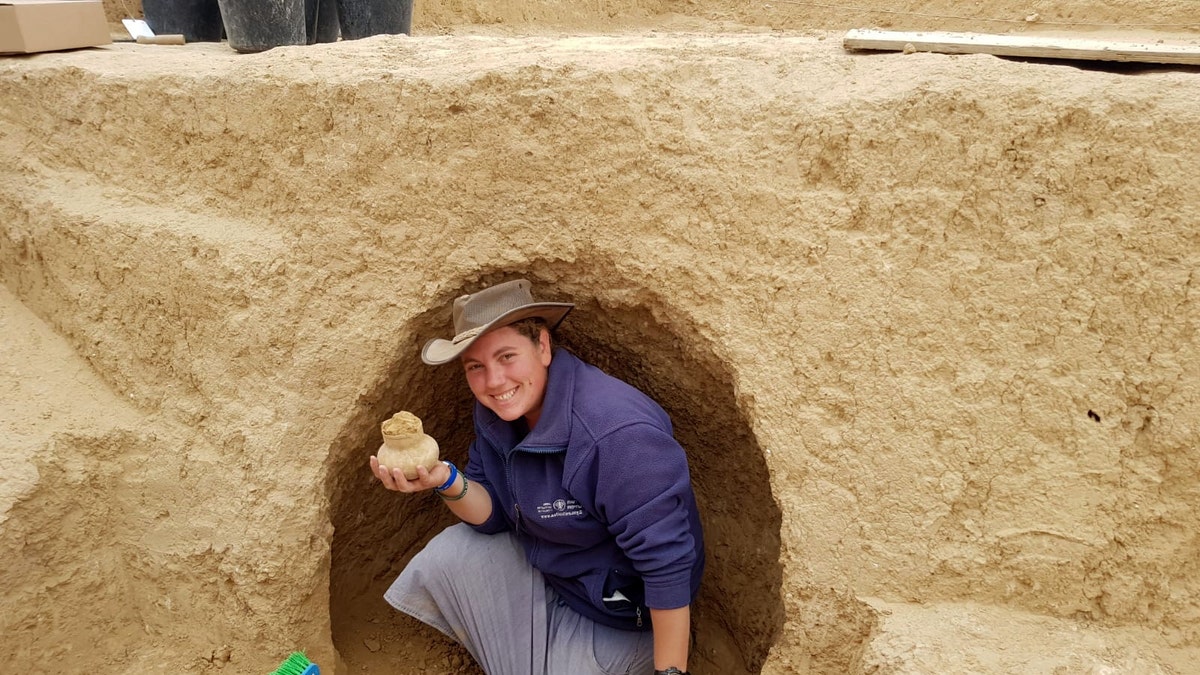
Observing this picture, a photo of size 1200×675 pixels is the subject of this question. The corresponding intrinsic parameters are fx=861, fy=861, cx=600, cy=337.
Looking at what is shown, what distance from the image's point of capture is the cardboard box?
287 cm

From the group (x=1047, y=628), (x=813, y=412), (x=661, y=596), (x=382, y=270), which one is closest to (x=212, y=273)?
(x=382, y=270)

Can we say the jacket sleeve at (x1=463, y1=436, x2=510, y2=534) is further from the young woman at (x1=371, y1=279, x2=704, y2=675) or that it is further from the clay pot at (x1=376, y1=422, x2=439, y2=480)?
the clay pot at (x1=376, y1=422, x2=439, y2=480)

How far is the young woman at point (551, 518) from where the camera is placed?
2.09m

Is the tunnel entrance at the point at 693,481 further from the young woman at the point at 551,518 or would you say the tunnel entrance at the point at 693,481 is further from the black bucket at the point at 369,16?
the black bucket at the point at 369,16

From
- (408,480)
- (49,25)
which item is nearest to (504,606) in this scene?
(408,480)

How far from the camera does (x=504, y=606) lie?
249 centimetres

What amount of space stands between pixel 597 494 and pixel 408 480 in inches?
19.1

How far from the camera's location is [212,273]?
7.98 feet

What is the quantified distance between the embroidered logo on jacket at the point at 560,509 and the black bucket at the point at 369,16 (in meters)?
2.60

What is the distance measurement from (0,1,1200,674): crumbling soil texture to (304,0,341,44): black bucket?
91 centimetres

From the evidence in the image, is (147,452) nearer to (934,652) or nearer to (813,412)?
(813,412)

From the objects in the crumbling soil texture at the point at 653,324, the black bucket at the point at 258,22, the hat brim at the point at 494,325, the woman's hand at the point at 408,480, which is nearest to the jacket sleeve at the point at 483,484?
the crumbling soil texture at the point at 653,324

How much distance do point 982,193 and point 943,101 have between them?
0.23 meters

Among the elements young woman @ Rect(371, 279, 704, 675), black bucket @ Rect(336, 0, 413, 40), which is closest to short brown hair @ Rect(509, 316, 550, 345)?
young woman @ Rect(371, 279, 704, 675)
